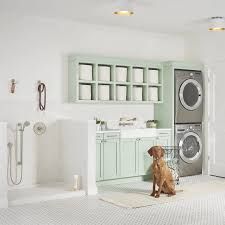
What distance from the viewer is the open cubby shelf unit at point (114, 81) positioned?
5.88 metres

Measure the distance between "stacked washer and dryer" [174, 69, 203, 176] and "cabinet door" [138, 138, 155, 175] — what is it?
586 mm

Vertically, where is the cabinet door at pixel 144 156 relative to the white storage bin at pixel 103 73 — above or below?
below

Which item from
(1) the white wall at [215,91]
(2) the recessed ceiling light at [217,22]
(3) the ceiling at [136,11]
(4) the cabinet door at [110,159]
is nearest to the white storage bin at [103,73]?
(3) the ceiling at [136,11]

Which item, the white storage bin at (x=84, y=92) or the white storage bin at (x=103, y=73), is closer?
the white storage bin at (x=84, y=92)

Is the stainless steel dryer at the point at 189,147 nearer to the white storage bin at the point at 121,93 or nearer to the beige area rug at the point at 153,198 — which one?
the beige area rug at the point at 153,198

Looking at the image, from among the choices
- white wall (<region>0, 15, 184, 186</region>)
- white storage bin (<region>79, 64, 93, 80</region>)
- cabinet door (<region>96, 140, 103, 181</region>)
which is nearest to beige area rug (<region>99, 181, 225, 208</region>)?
cabinet door (<region>96, 140, 103, 181</region>)

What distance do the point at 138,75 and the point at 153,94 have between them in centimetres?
45

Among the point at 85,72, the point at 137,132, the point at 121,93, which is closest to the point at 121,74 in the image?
the point at 121,93

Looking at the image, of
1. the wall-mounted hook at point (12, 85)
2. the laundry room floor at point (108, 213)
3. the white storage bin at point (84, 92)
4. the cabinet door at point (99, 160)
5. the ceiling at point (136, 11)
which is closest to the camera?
the laundry room floor at point (108, 213)

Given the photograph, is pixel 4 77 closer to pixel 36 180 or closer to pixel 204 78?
pixel 36 180

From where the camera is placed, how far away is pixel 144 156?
6.29 m

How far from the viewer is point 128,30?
6.61 metres

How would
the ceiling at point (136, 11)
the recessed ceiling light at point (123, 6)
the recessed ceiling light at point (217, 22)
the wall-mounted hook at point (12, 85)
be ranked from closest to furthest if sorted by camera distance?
the recessed ceiling light at point (123, 6), the ceiling at point (136, 11), the wall-mounted hook at point (12, 85), the recessed ceiling light at point (217, 22)

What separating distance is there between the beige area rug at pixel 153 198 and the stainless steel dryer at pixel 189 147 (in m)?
0.80
